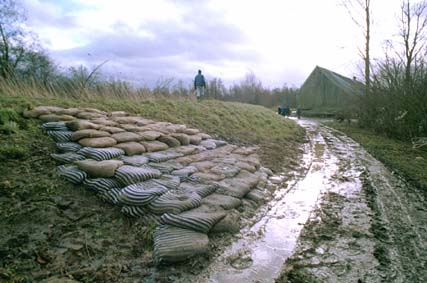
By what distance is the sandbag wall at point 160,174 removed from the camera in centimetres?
281

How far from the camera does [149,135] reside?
15.9 ft

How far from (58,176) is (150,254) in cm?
152

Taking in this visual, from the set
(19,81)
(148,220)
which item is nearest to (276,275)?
(148,220)

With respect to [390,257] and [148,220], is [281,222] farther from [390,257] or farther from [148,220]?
[148,220]

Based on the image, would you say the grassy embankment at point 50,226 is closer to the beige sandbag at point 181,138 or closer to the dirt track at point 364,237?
the dirt track at point 364,237

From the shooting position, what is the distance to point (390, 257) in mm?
2580

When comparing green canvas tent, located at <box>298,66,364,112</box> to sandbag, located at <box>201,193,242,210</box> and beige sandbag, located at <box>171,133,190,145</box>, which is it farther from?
sandbag, located at <box>201,193,242,210</box>

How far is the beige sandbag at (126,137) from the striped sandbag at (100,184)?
112 cm

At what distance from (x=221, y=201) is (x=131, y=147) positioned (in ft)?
4.96

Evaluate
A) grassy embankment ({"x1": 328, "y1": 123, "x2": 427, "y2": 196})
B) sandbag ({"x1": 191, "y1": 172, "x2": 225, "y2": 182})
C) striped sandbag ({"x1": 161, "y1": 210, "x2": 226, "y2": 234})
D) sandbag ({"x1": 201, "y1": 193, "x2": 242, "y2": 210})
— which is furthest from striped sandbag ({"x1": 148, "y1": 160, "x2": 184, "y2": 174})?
grassy embankment ({"x1": 328, "y1": 123, "x2": 427, "y2": 196})

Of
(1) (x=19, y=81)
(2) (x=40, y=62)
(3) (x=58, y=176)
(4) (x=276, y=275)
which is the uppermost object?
(2) (x=40, y=62)

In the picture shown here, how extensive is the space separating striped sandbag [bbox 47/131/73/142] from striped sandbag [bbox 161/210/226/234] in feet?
6.88

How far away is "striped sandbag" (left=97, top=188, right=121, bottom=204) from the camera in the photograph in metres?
3.06

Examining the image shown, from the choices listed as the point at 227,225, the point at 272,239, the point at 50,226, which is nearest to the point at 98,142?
the point at 50,226
